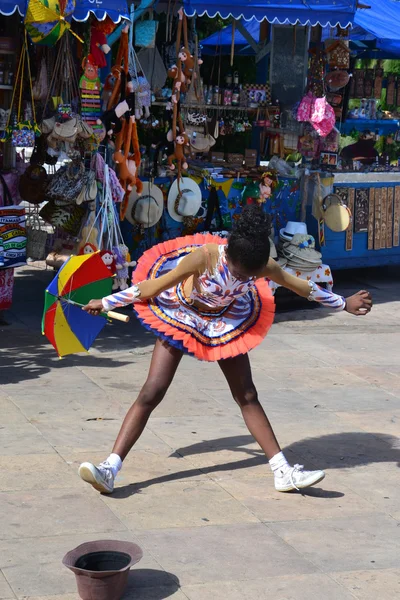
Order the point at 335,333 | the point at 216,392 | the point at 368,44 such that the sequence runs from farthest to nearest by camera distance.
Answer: the point at 368,44 < the point at 335,333 < the point at 216,392

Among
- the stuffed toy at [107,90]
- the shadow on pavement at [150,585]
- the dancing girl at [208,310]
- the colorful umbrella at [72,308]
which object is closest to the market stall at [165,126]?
the stuffed toy at [107,90]

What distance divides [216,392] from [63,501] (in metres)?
2.57

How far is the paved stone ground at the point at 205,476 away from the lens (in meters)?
4.60

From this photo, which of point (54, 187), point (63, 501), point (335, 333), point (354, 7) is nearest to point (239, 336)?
point (63, 501)

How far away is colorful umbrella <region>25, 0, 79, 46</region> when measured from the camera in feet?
26.7

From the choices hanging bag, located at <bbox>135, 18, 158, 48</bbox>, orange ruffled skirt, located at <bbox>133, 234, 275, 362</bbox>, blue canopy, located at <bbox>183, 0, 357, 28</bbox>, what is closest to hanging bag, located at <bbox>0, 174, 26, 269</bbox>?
hanging bag, located at <bbox>135, 18, 158, 48</bbox>

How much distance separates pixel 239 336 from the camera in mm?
5637

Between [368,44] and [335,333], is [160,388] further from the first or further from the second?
[368,44]

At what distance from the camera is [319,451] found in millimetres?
6488

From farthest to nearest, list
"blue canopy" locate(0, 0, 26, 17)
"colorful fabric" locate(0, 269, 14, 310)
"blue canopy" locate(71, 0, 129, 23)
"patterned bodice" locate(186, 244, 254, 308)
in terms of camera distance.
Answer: "colorful fabric" locate(0, 269, 14, 310)
"blue canopy" locate(71, 0, 129, 23)
"blue canopy" locate(0, 0, 26, 17)
"patterned bodice" locate(186, 244, 254, 308)

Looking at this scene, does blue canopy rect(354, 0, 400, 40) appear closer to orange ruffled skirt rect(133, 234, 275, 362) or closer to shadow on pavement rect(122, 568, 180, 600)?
orange ruffled skirt rect(133, 234, 275, 362)

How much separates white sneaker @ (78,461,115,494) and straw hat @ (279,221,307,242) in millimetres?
5812

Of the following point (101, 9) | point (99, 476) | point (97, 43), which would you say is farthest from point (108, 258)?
point (99, 476)

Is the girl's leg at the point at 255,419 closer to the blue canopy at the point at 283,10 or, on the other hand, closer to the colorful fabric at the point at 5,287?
the colorful fabric at the point at 5,287
